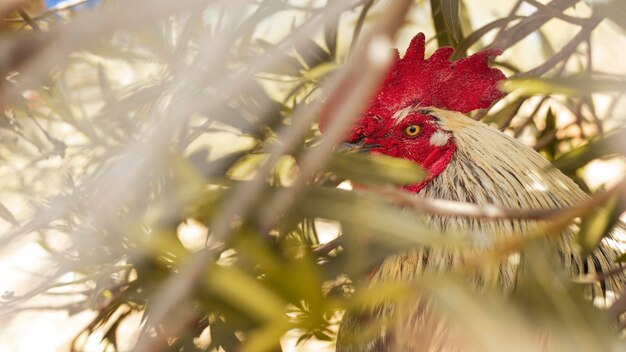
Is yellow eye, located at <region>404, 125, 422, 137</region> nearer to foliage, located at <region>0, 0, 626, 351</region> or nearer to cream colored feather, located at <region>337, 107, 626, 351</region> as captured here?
cream colored feather, located at <region>337, 107, 626, 351</region>

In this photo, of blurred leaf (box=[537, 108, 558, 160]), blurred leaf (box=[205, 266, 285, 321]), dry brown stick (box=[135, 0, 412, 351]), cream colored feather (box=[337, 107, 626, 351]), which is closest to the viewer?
dry brown stick (box=[135, 0, 412, 351])

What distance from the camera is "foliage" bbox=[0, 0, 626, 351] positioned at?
1.63ft

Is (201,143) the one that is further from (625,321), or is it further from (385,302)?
(625,321)

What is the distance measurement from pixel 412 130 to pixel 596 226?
1.41 feet

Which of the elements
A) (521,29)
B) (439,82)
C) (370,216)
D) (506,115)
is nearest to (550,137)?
(506,115)

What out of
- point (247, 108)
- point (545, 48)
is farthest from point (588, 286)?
point (545, 48)

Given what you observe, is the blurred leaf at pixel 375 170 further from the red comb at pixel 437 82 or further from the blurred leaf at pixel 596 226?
the red comb at pixel 437 82

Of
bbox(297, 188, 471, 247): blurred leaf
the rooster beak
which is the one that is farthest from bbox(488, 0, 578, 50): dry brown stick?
bbox(297, 188, 471, 247): blurred leaf

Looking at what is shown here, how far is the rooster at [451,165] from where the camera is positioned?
115 cm

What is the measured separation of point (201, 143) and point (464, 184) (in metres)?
0.79

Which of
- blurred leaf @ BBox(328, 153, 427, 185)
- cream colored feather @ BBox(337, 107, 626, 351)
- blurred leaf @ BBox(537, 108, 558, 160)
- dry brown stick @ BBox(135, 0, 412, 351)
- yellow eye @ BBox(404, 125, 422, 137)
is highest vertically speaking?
dry brown stick @ BBox(135, 0, 412, 351)

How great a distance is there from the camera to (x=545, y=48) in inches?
73.9

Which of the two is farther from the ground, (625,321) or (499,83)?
(499,83)

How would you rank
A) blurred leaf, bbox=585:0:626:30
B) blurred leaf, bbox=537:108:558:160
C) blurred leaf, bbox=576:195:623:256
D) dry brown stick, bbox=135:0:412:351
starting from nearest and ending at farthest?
dry brown stick, bbox=135:0:412:351, blurred leaf, bbox=585:0:626:30, blurred leaf, bbox=576:195:623:256, blurred leaf, bbox=537:108:558:160
